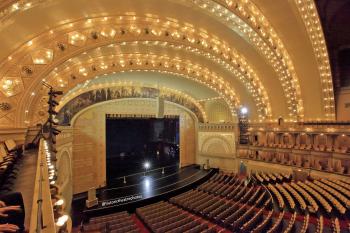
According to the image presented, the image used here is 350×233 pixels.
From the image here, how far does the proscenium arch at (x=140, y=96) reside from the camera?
1705cm

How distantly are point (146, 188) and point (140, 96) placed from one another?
864 centimetres

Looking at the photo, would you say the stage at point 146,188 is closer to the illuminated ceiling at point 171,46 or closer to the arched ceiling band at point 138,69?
the illuminated ceiling at point 171,46

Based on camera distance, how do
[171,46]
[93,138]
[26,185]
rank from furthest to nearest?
1. [93,138]
2. [171,46]
3. [26,185]

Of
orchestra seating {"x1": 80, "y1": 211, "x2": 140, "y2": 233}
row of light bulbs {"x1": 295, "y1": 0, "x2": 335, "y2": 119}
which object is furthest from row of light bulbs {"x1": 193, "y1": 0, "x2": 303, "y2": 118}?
orchestra seating {"x1": 80, "y1": 211, "x2": 140, "y2": 233}

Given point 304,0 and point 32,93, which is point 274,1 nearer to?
point 304,0

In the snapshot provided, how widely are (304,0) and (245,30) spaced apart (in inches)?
120

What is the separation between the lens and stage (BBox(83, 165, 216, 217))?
42.6ft

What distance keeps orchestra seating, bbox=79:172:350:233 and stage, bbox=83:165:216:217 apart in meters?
1.76

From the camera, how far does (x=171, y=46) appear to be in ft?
45.8

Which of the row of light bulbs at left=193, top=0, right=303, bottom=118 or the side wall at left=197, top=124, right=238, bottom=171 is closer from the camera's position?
the row of light bulbs at left=193, top=0, right=303, bottom=118

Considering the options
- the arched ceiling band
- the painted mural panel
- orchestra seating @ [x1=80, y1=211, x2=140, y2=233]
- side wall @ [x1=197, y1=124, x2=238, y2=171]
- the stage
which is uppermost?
the arched ceiling band

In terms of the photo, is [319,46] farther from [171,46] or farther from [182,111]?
[182,111]

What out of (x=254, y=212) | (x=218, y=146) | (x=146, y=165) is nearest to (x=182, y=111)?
(x=218, y=146)

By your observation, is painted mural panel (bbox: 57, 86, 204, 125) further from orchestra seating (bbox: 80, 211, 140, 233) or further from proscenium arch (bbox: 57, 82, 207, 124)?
orchestra seating (bbox: 80, 211, 140, 233)
